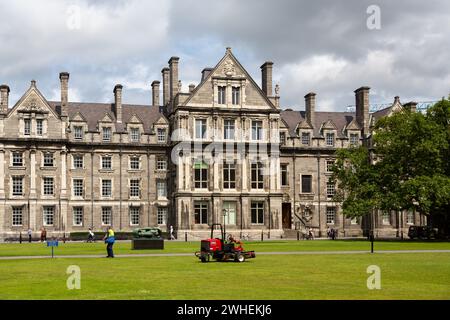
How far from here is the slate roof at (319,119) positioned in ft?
276

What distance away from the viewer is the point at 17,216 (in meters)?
71.4

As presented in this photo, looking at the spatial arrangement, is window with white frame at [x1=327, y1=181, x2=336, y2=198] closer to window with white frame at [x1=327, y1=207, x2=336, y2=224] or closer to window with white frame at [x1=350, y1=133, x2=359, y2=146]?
window with white frame at [x1=327, y1=207, x2=336, y2=224]

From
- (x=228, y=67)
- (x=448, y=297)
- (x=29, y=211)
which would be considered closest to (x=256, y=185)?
(x=228, y=67)

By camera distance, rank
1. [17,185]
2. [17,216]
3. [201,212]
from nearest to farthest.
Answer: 1. [17,216]
2. [17,185]
3. [201,212]

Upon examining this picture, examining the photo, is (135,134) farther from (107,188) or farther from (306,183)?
(306,183)

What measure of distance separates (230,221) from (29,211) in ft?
70.8

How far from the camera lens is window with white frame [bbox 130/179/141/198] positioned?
76.2 metres

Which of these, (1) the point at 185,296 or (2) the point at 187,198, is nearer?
(1) the point at 185,296

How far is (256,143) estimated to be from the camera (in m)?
75.8

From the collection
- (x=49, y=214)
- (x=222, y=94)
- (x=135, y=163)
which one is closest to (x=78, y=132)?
(x=135, y=163)

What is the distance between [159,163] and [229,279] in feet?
177

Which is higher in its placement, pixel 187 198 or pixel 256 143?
pixel 256 143
